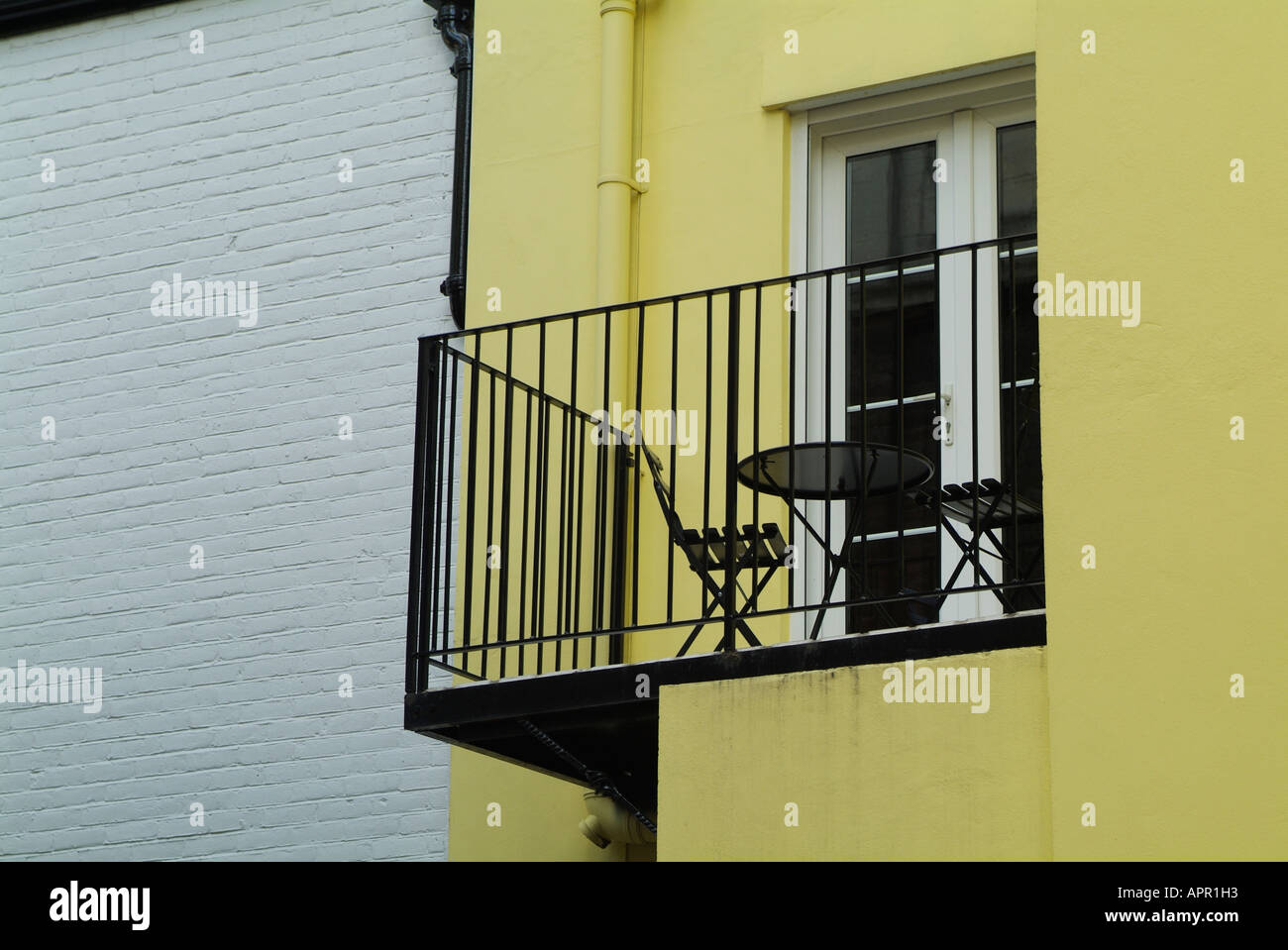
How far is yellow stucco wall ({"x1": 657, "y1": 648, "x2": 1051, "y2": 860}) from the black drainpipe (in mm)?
3011

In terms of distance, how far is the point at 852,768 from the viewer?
19.4 feet

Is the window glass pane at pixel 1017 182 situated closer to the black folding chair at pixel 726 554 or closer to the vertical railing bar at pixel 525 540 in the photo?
the black folding chair at pixel 726 554

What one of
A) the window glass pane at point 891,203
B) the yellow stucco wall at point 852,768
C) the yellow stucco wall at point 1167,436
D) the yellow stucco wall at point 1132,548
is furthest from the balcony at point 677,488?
the yellow stucco wall at point 1167,436

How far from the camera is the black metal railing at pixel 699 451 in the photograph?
746 centimetres

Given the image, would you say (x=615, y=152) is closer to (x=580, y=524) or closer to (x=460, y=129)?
(x=460, y=129)

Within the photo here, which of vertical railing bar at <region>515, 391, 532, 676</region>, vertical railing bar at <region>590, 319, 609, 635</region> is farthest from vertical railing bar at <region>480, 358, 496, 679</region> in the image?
vertical railing bar at <region>590, 319, 609, 635</region>

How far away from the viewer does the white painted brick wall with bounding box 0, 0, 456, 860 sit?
8711 millimetres

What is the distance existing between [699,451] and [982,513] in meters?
1.45

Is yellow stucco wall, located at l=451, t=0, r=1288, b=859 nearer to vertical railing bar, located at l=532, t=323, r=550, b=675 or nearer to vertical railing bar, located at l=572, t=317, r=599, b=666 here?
vertical railing bar, located at l=532, t=323, r=550, b=675

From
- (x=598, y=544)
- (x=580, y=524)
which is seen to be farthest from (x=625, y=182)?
(x=598, y=544)

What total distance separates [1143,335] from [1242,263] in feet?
1.05
